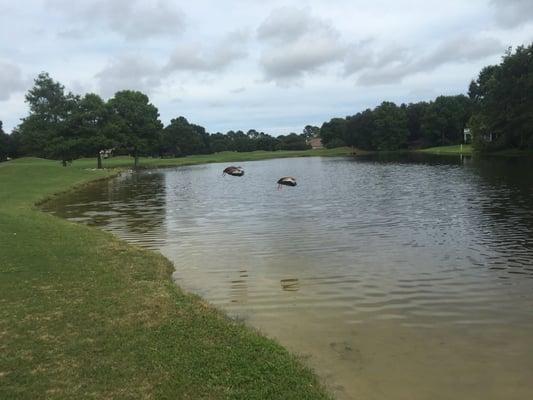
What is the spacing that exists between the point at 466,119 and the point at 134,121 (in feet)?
312

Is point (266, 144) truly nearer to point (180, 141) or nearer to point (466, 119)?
point (180, 141)

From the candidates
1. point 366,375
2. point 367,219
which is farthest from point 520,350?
point 367,219

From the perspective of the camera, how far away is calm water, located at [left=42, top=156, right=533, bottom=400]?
27.4 ft

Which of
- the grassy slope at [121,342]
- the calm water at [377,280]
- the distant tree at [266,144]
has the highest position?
the distant tree at [266,144]

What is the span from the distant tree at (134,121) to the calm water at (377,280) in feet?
206

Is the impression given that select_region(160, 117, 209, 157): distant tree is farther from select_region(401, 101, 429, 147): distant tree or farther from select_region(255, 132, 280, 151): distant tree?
select_region(401, 101, 429, 147): distant tree

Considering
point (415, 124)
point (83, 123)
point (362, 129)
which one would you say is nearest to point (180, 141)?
point (362, 129)

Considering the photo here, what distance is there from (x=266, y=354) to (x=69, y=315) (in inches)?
157

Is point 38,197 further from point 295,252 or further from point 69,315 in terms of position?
point 69,315

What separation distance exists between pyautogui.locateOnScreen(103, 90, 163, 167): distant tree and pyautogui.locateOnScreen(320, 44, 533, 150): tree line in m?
61.9

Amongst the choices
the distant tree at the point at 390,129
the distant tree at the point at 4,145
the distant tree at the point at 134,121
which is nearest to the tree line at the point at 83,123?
the distant tree at the point at 134,121

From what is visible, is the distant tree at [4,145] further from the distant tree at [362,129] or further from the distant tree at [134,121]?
the distant tree at [362,129]

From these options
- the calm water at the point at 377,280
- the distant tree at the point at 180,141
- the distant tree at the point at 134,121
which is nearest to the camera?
the calm water at the point at 377,280

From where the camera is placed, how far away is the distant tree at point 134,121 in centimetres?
9105
